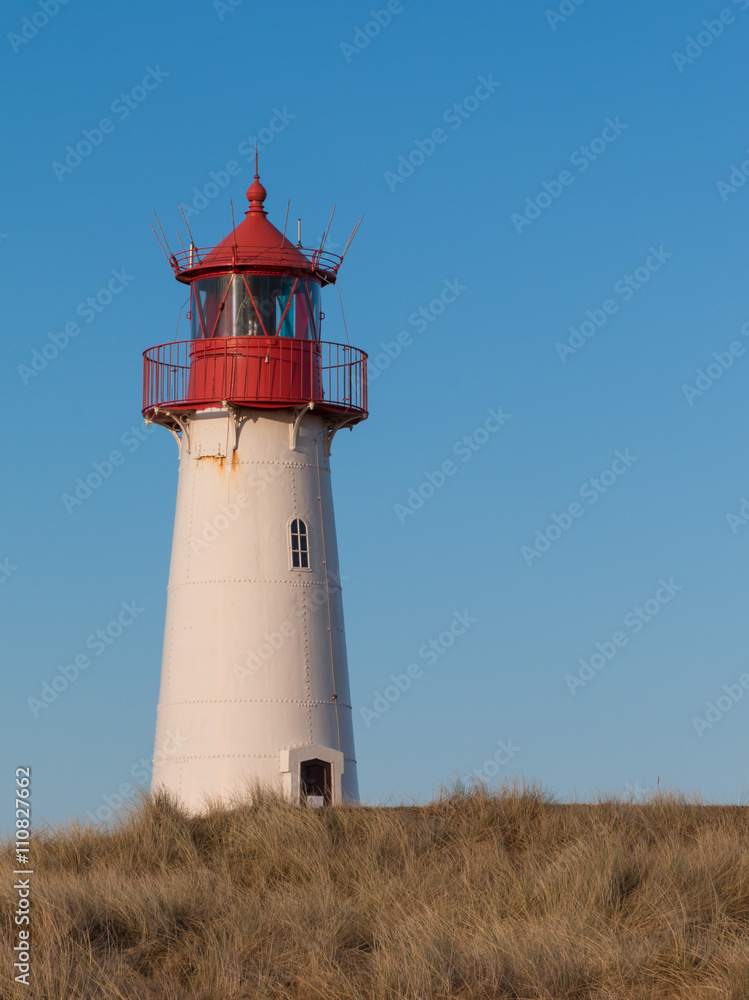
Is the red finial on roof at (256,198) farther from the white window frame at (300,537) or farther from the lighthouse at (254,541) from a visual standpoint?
the white window frame at (300,537)

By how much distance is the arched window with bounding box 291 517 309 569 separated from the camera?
23.6 m

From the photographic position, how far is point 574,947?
12.4 m

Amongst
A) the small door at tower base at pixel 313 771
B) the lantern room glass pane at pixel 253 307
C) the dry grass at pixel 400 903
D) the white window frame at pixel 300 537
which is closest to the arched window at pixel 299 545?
the white window frame at pixel 300 537

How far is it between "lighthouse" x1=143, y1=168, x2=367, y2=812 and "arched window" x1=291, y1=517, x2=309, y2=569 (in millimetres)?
23

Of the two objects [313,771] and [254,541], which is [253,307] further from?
[313,771]

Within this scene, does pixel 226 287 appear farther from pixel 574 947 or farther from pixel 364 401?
pixel 574 947

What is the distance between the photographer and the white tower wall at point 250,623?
22750 mm

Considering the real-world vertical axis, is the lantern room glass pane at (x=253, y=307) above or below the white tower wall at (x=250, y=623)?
above

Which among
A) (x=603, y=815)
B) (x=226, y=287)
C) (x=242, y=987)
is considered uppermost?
(x=226, y=287)

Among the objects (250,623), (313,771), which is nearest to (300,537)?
(250,623)

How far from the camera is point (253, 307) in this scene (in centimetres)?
2381

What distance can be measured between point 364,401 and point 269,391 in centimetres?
180

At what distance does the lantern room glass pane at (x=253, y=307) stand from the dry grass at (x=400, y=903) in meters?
8.98

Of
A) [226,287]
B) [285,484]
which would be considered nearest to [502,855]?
[285,484]
